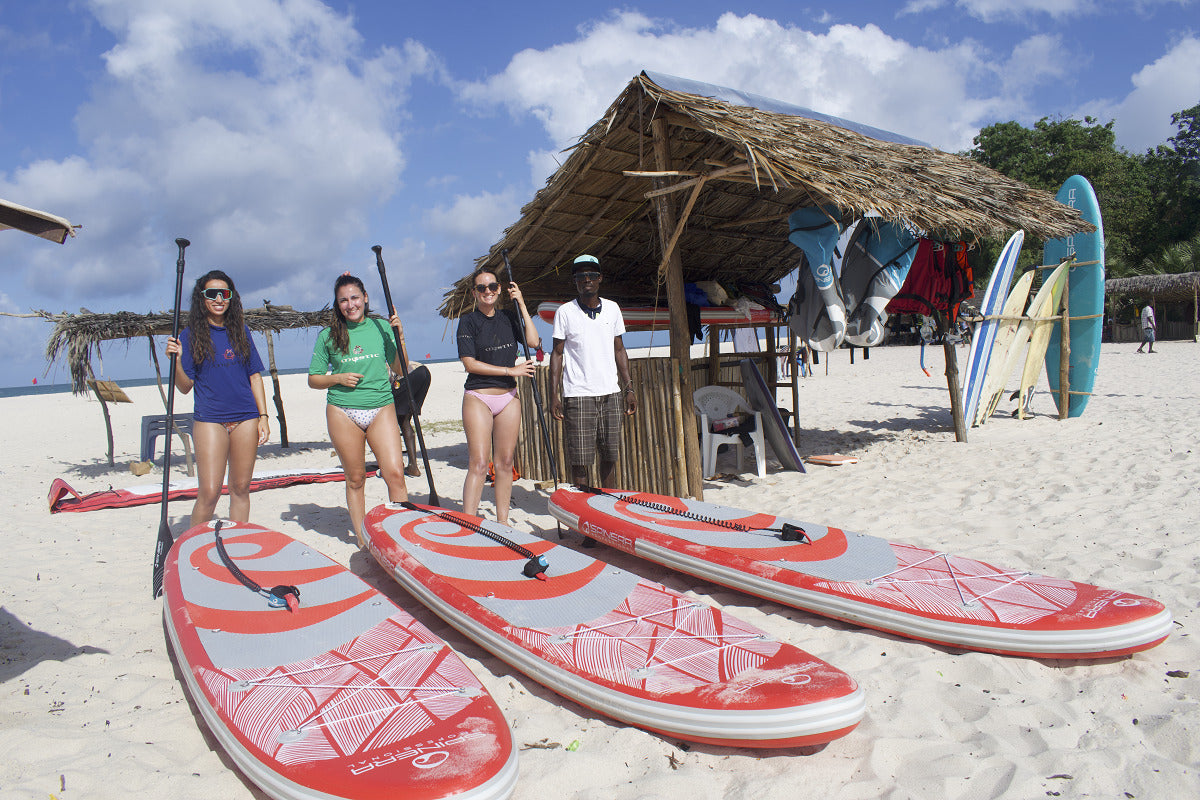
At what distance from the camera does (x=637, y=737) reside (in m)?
2.13

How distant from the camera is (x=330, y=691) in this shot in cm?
209

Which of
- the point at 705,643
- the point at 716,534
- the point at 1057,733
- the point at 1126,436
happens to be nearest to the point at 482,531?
the point at 716,534

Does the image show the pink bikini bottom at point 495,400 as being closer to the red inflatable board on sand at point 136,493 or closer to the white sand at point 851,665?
the white sand at point 851,665

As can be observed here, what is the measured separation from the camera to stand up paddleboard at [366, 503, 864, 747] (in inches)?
77.4

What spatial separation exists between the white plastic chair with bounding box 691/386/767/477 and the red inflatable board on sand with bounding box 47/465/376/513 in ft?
12.0

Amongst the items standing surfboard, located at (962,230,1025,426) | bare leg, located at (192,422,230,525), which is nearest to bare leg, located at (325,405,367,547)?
bare leg, located at (192,422,230,525)

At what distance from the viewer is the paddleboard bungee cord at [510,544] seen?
3049 mm

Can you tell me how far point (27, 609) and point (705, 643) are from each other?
3.64 metres

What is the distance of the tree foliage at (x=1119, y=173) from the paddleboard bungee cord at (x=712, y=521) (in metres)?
29.3

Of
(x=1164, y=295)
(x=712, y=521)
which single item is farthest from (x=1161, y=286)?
(x=712, y=521)

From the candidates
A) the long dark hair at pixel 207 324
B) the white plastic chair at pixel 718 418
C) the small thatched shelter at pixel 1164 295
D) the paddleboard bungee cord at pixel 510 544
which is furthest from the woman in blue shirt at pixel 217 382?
the small thatched shelter at pixel 1164 295

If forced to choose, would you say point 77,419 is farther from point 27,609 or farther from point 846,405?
point 846,405

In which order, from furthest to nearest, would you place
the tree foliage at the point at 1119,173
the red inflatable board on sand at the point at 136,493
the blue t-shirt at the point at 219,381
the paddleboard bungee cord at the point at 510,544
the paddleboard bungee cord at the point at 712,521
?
the tree foliage at the point at 1119,173 → the red inflatable board on sand at the point at 136,493 → the blue t-shirt at the point at 219,381 → the paddleboard bungee cord at the point at 712,521 → the paddleboard bungee cord at the point at 510,544

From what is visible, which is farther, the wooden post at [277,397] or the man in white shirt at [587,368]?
the wooden post at [277,397]
